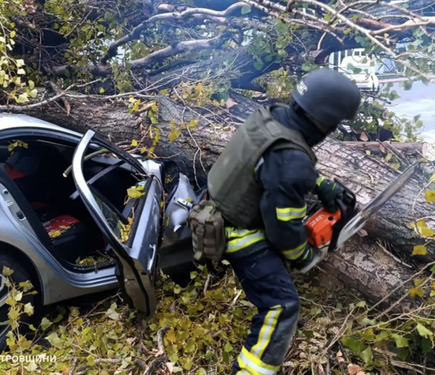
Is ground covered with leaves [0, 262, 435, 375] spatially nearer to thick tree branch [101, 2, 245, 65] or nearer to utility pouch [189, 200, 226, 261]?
utility pouch [189, 200, 226, 261]

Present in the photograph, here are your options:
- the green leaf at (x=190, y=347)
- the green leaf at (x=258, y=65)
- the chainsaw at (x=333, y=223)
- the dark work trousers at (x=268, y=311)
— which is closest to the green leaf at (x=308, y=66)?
the green leaf at (x=258, y=65)

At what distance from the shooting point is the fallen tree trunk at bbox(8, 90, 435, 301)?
256 cm

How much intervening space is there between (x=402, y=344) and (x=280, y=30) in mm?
2607

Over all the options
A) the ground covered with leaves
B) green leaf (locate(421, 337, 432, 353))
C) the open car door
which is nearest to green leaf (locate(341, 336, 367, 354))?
the ground covered with leaves

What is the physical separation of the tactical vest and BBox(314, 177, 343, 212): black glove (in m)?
0.19

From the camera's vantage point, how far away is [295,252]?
2043 mm

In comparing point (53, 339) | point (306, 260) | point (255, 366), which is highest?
point (306, 260)

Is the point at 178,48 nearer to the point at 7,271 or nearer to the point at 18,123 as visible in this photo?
the point at 18,123

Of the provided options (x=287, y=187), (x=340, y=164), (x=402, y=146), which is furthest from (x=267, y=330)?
(x=402, y=146)

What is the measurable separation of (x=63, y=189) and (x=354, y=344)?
9.49 ft

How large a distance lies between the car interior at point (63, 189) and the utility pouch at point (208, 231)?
54.8 inches

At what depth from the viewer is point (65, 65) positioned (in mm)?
5016

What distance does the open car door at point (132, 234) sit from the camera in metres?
2.37

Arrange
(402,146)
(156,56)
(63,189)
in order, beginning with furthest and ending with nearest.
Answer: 1. (156,56)
2. (63,189)
3. (402,146)
